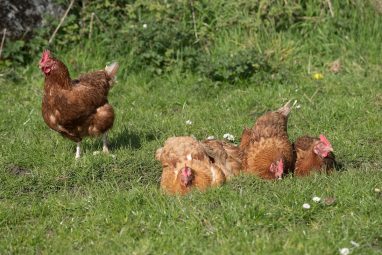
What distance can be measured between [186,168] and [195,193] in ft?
1.05

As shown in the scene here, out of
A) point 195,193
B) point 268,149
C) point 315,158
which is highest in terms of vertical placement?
point 195,193

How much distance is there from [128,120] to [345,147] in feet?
8.75

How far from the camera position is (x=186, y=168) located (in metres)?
5.86

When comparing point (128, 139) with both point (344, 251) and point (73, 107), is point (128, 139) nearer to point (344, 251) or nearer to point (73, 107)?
point (73, 107)

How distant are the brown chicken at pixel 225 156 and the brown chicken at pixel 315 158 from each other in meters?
0.57

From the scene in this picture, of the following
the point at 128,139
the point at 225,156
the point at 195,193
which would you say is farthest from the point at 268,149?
the point at 128,139

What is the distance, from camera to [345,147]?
22.9 feet

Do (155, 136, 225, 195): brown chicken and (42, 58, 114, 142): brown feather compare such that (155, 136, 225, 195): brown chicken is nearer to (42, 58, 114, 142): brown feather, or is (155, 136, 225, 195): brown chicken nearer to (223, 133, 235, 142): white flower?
(42, 58, 114, 142): brown feather

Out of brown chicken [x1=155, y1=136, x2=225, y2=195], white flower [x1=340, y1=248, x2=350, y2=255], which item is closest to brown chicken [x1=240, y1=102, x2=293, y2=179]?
brown chicken [x1=155, y1=136, x2=225, y2=195]

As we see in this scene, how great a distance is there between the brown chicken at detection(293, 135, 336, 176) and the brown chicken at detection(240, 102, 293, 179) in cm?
13

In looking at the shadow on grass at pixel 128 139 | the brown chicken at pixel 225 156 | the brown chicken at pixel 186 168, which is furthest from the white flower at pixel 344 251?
the shadow on grass at pixel 128 139

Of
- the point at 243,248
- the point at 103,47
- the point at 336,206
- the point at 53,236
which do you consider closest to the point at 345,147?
the point at 336,206

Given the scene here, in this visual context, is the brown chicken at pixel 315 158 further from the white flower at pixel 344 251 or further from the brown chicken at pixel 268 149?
the white flower at pixel 344 251

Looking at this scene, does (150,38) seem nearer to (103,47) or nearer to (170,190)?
(103,47)
